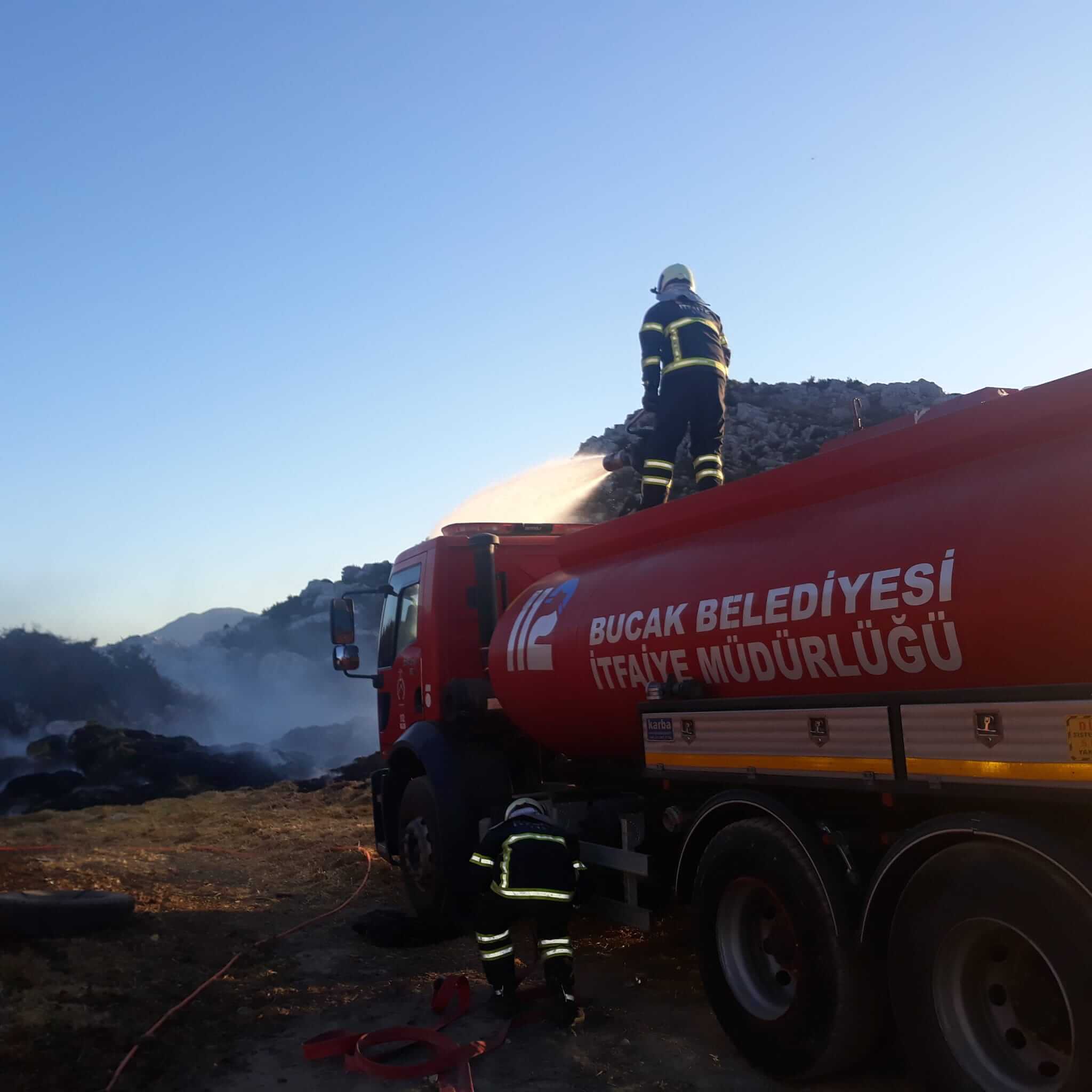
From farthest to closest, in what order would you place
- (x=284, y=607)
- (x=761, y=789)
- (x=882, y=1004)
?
(x=284, y=607) < (x=761, y=789) < (x=882, y=1004)

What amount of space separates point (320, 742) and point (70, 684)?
13.5 m

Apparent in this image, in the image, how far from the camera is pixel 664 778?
533cm

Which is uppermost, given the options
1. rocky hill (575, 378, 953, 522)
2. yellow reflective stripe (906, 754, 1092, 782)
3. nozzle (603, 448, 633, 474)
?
rocky hill (575, 378, 953, 522)

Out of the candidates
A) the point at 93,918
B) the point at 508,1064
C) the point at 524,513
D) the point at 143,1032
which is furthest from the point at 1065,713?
the point at 524,513

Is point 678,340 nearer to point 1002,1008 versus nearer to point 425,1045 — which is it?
point 425,1045

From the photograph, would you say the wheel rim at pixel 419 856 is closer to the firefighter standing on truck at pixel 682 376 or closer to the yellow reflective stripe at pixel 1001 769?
the firefighter standing on truck at pixel 682 376

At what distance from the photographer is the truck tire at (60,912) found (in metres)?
7.16

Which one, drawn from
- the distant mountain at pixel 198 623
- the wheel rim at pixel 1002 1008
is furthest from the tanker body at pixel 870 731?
the distant mountain at pixel 198 623

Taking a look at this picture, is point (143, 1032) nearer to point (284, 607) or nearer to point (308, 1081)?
point (308, 1081)

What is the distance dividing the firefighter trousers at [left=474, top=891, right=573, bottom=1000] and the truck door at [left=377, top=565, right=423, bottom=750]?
2753mm

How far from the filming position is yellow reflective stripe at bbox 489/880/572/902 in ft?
19.1

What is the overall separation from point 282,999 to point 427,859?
5.48ft

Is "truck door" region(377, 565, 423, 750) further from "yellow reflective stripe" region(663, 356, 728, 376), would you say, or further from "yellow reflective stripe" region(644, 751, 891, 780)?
"yellow reflective stripe" region(644, 751, 891, 780)

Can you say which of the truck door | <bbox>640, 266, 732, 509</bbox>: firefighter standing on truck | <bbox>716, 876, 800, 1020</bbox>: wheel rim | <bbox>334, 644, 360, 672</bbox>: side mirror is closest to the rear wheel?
the truck door
